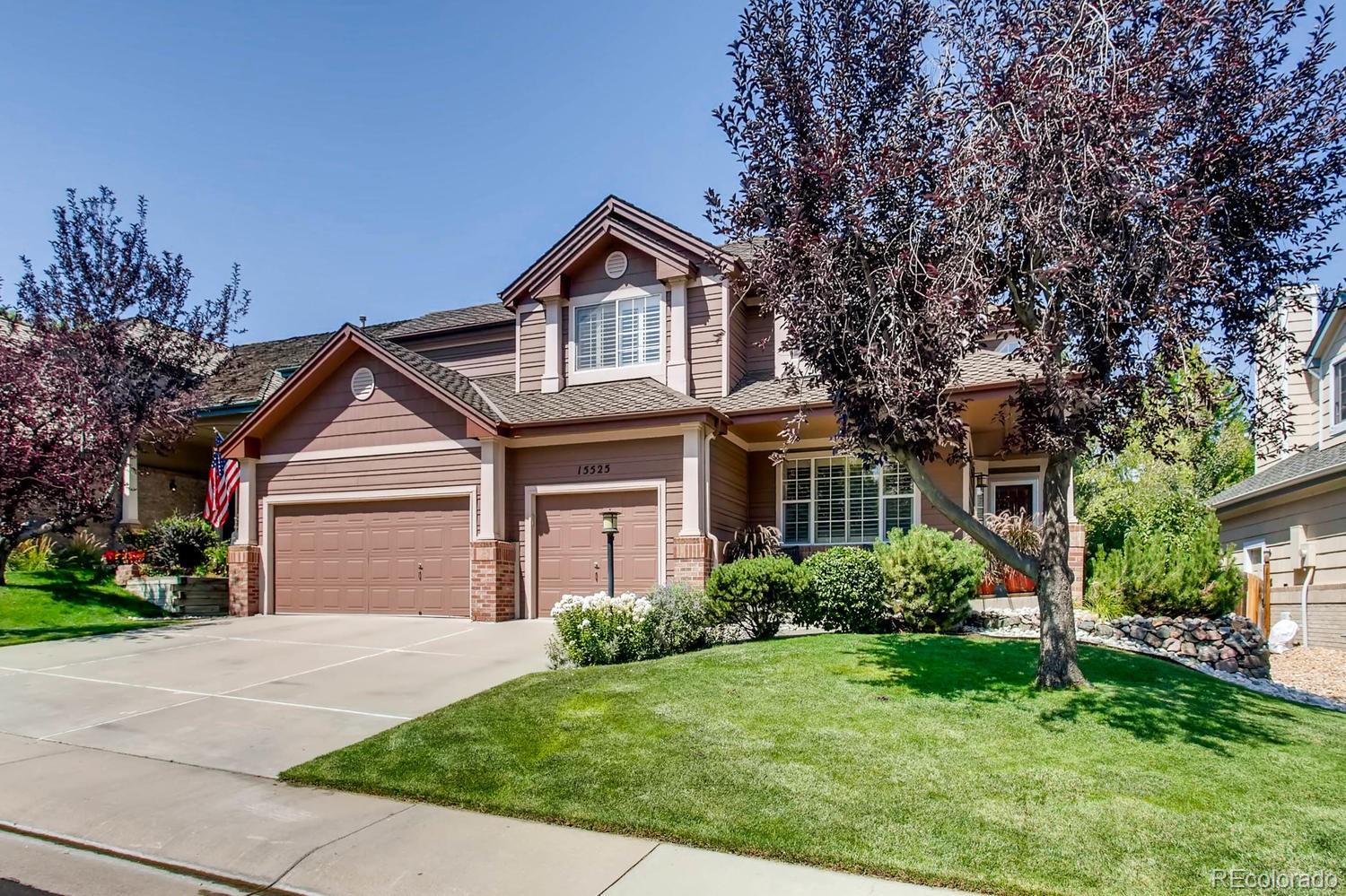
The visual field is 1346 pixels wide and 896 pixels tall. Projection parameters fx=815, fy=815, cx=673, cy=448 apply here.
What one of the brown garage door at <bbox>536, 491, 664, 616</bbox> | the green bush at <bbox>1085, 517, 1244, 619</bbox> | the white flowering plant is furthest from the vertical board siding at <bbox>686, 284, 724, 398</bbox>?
the green bush at <bbox>1085, 517, 1244, 619</bbox>

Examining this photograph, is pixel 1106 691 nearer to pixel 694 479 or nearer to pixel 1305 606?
pixel 694 479

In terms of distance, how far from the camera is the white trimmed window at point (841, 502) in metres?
15.6

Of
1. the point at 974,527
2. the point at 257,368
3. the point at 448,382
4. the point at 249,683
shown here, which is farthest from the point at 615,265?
the point at 257,368

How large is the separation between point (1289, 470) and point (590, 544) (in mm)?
14684

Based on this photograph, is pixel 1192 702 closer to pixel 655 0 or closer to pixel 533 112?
pixel 655 0

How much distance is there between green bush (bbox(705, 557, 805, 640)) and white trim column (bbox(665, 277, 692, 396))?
Answer: 514 centimetres

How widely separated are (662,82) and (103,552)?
16923 mm

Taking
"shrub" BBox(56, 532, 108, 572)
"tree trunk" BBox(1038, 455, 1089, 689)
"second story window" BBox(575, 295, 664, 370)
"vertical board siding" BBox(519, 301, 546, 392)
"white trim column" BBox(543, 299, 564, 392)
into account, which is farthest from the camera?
"shrub" BBox(56, 532, 108, 572)

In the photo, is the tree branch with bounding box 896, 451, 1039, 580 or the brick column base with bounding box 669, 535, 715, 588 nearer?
the tree branch with bounding box 896, 451, 1039, 580

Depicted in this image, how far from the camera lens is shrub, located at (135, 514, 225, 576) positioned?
17.6 meters

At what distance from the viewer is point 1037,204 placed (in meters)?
6.89

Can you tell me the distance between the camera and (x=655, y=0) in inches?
438

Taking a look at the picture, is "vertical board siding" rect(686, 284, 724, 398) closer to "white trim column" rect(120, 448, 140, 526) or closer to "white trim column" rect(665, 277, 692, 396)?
"white trim column" rect(665, 277, 692, 396)

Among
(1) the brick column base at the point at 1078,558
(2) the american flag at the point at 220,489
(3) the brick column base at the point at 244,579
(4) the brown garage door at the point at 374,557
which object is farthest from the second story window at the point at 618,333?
(2) the american flag at the point at 220,489
